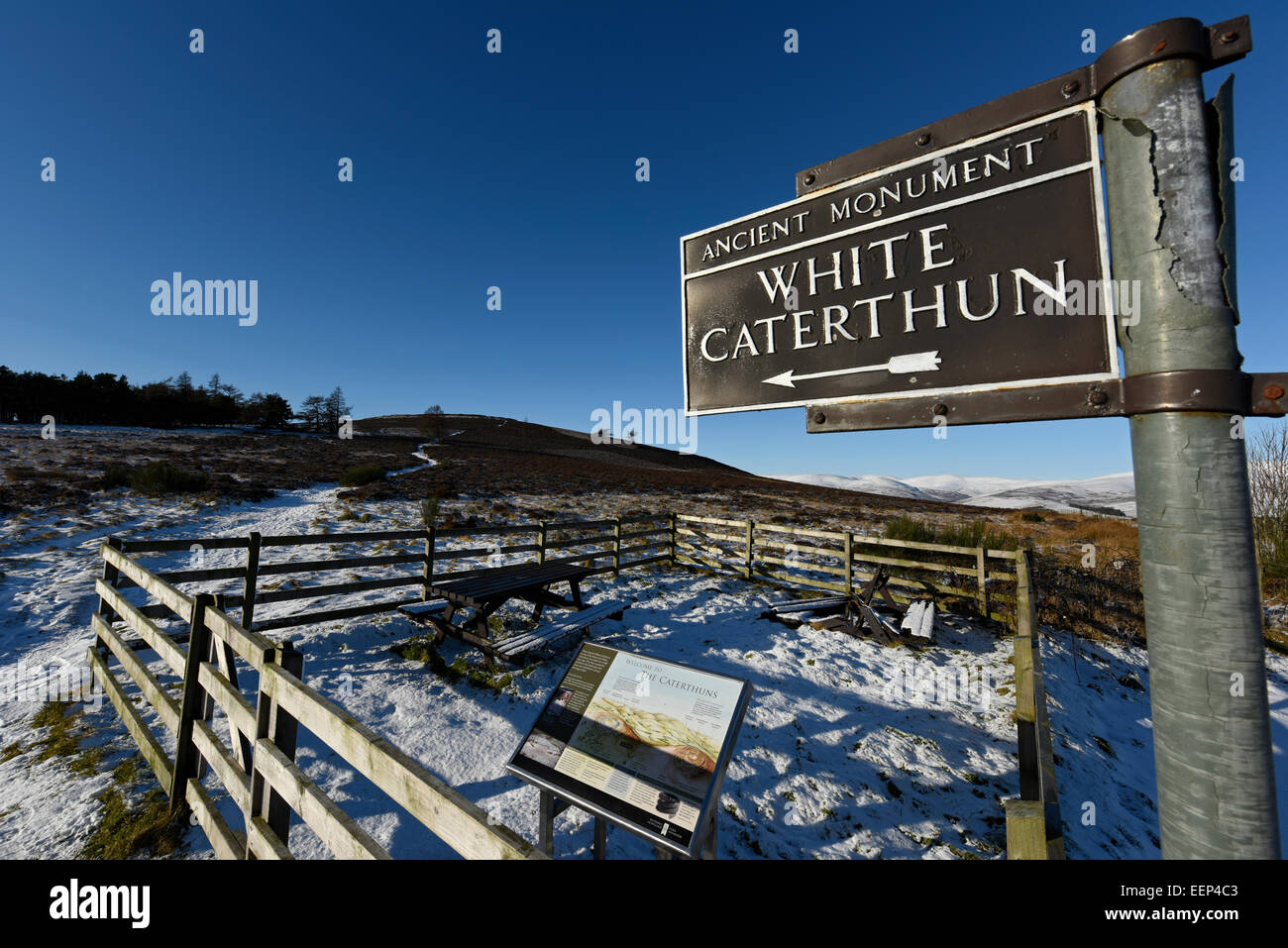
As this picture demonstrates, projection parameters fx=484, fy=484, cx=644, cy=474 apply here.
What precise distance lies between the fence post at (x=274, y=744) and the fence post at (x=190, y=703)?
1158 millimetres

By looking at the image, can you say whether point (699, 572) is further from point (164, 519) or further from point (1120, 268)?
point (164, 519)

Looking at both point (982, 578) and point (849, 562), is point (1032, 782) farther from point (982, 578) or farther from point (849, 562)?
point (849, 562)

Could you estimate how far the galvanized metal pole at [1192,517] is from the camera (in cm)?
108

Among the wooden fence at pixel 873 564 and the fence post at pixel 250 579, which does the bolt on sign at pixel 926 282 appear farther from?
the wooden fence at pixel 873 564

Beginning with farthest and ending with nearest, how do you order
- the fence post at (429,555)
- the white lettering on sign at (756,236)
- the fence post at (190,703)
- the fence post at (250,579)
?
the fence post at (429,555), the fence post at (250,579), the fence post at (190,703), the white lettering on sign at (756,236)

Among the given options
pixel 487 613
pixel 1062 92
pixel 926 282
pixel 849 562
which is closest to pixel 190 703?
pixel 487 613

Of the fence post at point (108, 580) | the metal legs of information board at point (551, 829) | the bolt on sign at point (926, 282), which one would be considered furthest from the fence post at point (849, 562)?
the fence post at point (108, 580)

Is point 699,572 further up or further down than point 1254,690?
further down

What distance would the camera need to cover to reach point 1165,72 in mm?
1232

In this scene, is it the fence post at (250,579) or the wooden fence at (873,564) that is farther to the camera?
the wooden fence at (873,564)

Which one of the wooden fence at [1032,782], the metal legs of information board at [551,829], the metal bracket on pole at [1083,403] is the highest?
the metal bracket on pole at [1083,403]

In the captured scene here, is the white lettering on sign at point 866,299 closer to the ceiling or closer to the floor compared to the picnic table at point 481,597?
closer to the ceiling
